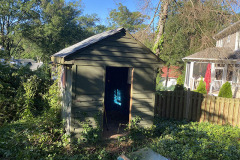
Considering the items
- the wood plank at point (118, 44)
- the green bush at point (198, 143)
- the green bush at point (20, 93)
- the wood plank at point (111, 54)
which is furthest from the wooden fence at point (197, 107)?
the green bush at point (20, 93)

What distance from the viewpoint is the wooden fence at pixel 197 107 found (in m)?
7.57

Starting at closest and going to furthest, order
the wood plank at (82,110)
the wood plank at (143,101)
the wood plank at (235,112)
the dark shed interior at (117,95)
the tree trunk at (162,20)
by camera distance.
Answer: the wood plank at (82,110)
the wood plank at (143,101)
the wood plank at (235,112)
the dark shed interior at (117,95)
the tree trunk at (162,20)

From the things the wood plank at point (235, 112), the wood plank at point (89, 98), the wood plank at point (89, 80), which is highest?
the wood plank at point (89, 80)

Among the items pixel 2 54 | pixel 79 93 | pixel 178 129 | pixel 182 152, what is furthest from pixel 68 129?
pixel 2 54

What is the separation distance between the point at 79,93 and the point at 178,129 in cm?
386

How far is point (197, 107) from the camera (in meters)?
8.02

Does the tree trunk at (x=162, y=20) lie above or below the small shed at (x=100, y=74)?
above

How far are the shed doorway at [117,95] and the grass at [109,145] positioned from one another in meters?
1.63

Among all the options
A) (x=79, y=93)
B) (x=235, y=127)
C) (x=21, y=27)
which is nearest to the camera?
(x=79, y=93)

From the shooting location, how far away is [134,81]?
19.1 feet

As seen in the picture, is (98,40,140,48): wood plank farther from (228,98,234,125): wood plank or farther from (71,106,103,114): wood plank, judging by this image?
(228,98,234,125): wood plank

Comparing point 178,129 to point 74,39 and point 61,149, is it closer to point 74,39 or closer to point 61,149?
point 61,149

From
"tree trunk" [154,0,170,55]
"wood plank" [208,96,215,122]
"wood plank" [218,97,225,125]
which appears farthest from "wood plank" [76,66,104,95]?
"wood plank" [218,97,225,125]

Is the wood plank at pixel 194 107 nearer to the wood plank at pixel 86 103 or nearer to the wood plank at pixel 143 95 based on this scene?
the wood plank at pixel 143 95
